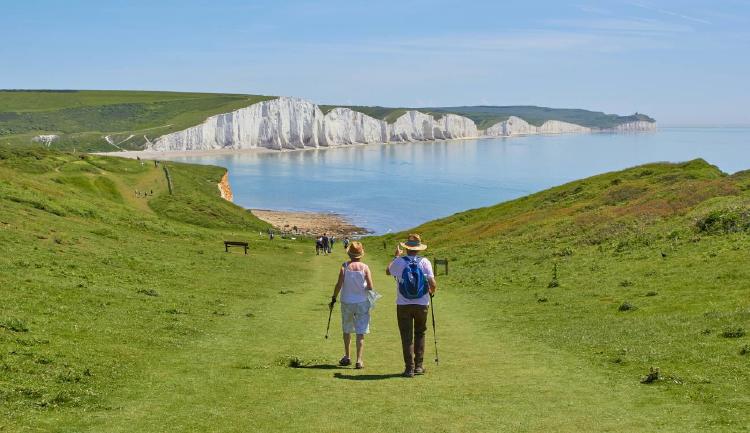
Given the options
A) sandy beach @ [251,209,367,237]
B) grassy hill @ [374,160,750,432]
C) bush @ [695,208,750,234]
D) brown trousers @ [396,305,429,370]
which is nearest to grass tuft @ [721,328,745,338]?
grassy hill @ [374,160,750,432]

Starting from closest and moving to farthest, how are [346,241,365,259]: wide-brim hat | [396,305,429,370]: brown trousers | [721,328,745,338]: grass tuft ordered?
[396,305,429,370]: brown trousers
[346,241,365,259]: wide-brim hat
[721,328,745,338]: grass tuft

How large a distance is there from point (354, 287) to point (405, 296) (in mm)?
1327

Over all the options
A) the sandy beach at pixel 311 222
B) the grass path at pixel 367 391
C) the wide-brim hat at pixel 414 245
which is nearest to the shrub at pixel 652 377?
the grass path at pixel 367 391

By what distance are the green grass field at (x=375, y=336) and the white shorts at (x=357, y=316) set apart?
3.21 feet

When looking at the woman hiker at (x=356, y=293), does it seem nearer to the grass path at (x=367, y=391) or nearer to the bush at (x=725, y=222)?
the grass path at (x=367, y=391)

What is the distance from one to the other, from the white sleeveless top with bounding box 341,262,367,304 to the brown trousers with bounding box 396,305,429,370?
3.18 ft

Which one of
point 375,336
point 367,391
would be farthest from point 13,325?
point 375,336

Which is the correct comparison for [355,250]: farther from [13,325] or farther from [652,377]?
[13,325]

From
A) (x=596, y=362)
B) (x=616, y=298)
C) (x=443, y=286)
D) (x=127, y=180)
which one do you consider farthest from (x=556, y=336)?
(x=127, y=180)

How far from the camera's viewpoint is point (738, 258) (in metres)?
26.7

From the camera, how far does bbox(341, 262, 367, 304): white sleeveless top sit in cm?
1545

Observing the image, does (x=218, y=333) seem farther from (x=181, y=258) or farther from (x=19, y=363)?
(x=181, y=258)

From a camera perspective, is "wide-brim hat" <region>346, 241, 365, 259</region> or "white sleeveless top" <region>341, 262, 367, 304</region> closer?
"wide-brim hat" <region>346, 241, 365, 259</region>

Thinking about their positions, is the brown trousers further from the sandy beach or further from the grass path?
the sandy beach
